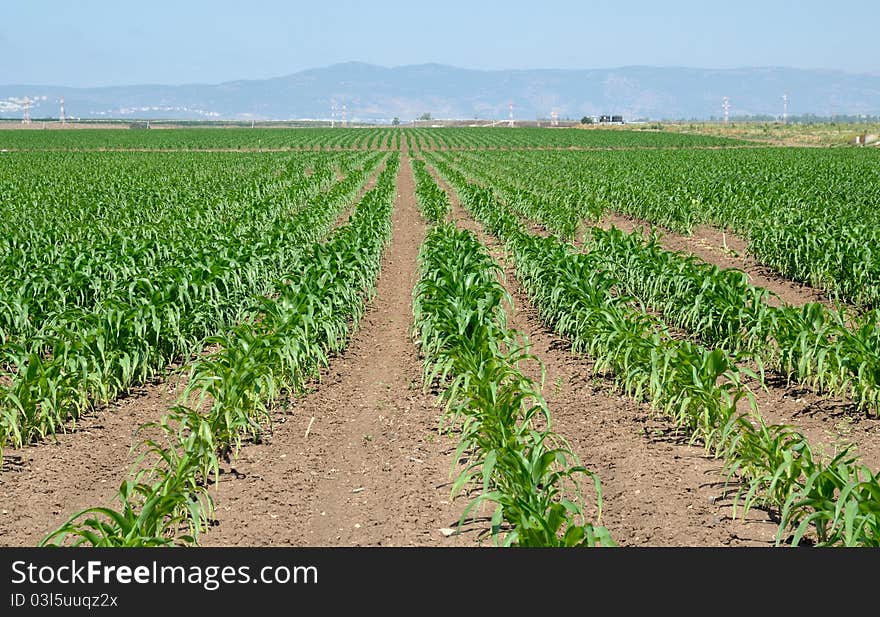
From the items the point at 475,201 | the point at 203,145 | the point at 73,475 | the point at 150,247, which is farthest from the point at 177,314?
the point at 203,145

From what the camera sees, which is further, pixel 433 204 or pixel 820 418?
pixel 433 204

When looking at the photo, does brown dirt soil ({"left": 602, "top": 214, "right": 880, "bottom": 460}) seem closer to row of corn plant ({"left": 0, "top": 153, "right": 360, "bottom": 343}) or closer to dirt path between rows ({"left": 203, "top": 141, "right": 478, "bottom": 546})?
dirt path between rows ({"left": 203, "top": 141, "right": 478, "bottom": 546})

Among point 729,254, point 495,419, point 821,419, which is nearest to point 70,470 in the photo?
point 495,419

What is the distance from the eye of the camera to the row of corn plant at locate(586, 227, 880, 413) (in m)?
7.30

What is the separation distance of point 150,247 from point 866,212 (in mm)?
15947

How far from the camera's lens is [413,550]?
453 centimetres

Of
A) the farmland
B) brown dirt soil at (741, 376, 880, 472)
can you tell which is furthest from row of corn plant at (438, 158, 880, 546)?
brown dirt soil at (741, 376, 880, 472)

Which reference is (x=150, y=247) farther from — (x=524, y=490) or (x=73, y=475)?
(x=524, y=490)

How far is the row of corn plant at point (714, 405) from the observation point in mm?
4465

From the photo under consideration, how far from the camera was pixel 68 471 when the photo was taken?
632 cm

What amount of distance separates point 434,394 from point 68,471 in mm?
3503

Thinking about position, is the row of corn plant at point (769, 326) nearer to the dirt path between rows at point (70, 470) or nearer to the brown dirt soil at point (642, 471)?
the brown dirt soil at point (642, 471)

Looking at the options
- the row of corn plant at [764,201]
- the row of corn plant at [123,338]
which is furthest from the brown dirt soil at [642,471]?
the row of corn plant at [764,201]

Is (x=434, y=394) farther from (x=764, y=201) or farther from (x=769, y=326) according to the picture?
(x=764, y=201)
